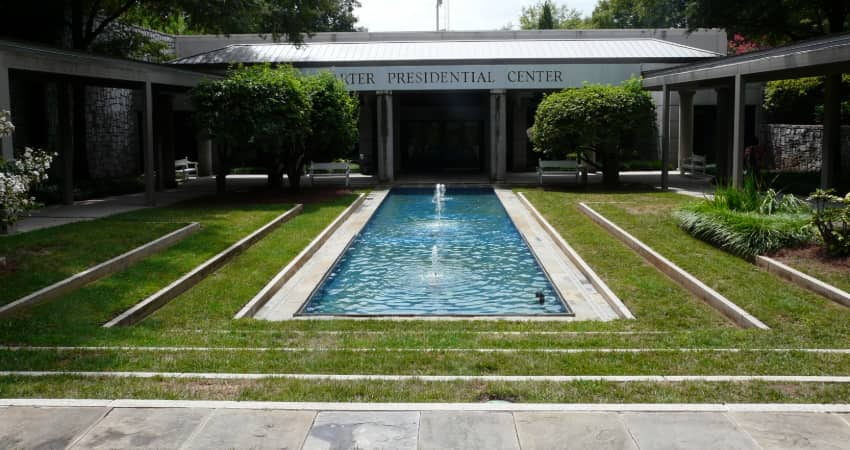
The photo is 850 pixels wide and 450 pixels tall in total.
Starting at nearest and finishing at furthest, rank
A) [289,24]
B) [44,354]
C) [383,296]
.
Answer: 1. [44,354]
2. [383,296]
3. [289,24]

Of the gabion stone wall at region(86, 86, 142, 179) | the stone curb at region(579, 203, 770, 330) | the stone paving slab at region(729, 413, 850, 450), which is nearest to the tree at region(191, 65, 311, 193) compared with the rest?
the gabion stone wall at region(86, 86, 142, 179)

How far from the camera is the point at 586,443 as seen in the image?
458 centimetres

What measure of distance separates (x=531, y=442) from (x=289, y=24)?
23.2m

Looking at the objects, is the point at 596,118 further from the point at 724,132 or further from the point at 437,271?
the point at 437,271

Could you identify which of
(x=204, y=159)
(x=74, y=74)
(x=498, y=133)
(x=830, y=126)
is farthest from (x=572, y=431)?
(x=204, y=159)

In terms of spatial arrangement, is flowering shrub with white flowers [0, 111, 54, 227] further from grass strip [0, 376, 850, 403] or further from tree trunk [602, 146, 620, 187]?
tree trunk [602, 146, 620, 187]

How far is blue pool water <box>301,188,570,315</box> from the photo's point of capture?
10.7 m

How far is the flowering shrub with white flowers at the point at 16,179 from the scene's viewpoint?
31.2 feet

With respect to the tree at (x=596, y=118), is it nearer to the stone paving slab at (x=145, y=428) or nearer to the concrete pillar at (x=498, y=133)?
the concrete pillar at (x=498, y=133)

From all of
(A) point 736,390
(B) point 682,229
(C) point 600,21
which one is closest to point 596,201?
(B) point 682,229

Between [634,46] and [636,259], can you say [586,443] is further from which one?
[634,46]

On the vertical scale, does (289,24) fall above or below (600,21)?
below

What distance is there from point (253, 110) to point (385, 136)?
7.19m

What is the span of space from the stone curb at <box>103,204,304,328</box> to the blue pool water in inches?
65.5
